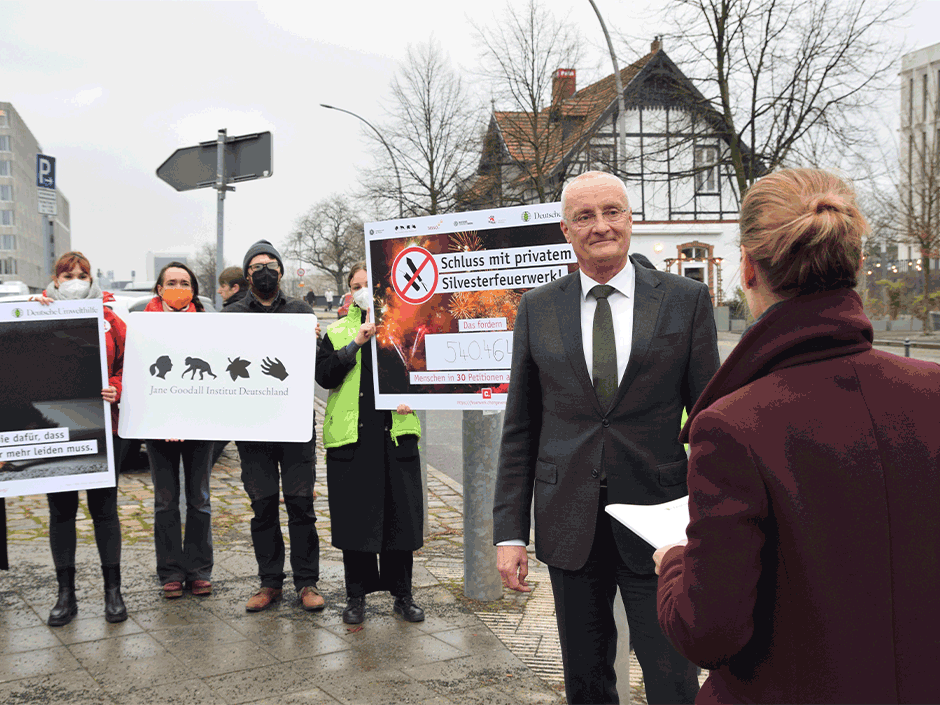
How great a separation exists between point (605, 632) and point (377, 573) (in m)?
2.57

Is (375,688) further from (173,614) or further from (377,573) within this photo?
(173,614)

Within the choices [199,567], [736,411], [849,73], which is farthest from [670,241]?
[736,411]

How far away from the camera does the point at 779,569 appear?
1.49 meters

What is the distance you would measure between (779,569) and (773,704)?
250 millimetres

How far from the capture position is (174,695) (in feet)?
12.8

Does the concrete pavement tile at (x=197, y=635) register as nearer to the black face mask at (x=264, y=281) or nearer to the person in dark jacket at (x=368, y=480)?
the person in dark jacket at (x=368, y=480)

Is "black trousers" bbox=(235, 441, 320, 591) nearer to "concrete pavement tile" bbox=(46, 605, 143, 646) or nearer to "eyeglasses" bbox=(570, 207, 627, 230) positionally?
"concrete pavement tile" bbox=(46, 605, 143, 646)

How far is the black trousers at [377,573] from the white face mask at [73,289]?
7.80 feet

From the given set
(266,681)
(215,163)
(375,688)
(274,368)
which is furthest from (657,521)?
(215,163)

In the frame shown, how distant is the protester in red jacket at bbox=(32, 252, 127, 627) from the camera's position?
4.99 metres

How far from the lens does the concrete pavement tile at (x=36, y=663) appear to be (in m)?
4.18

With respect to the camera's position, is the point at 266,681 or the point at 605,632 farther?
the point at 266,681

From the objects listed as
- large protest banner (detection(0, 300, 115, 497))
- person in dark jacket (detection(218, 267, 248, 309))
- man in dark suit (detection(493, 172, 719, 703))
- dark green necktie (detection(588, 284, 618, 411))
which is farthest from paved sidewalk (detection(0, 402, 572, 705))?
person in dark jacket (detection(218, 267, 248, 309))

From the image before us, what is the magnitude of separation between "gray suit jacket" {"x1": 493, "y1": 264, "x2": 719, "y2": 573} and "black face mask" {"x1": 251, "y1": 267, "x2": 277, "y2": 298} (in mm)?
2959
